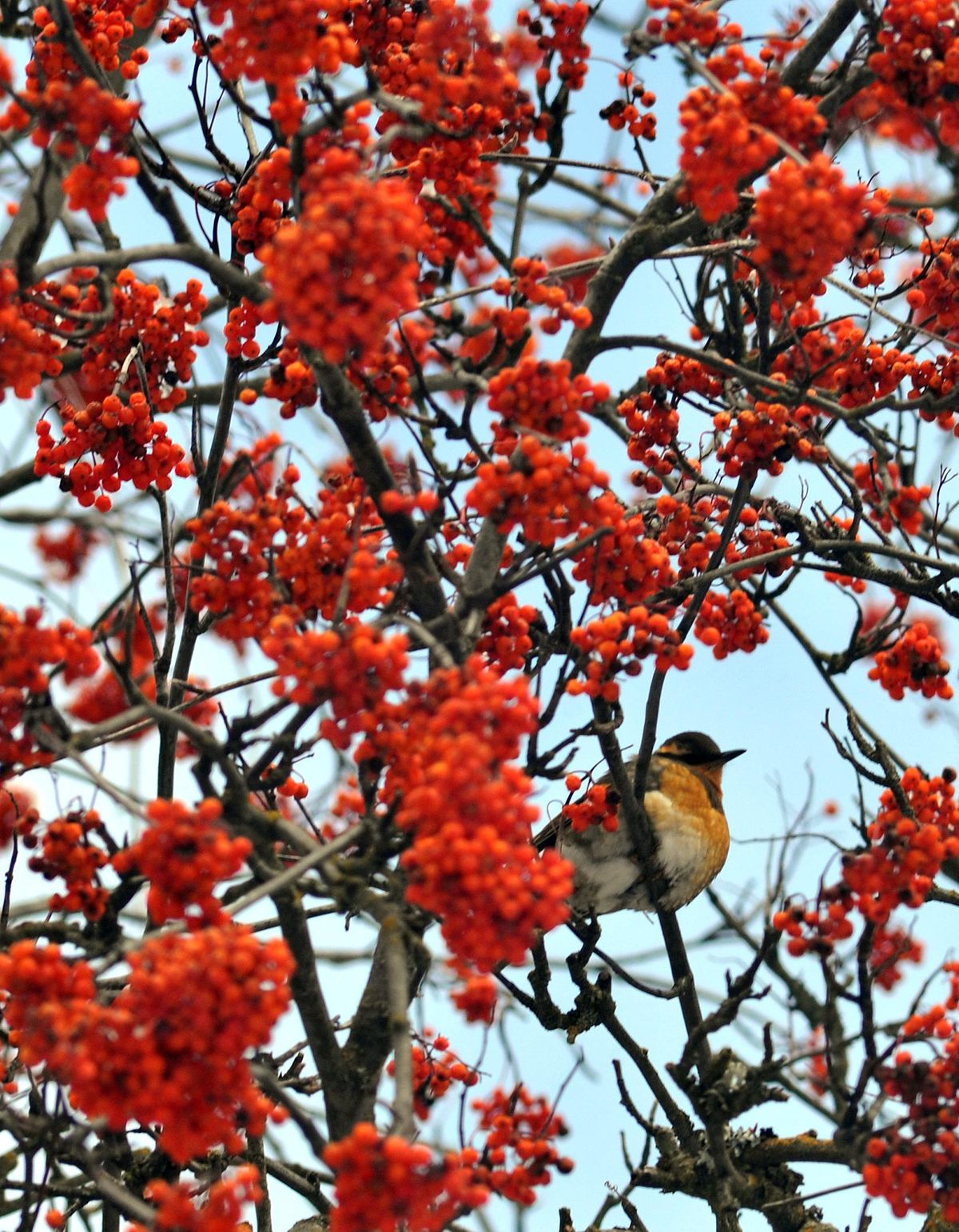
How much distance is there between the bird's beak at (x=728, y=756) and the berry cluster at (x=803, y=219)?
3797 mm

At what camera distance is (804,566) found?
496cm

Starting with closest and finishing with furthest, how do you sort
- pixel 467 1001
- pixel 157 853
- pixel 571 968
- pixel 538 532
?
pixel 157 853, pixel 467 1001, pixel 538 532, pixel 571 968

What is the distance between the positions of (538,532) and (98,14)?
2.27 metres

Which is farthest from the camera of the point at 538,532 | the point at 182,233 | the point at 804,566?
the point at 804,566

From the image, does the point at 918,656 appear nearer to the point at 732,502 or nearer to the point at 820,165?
the point at 732,502

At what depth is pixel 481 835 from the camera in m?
2.83

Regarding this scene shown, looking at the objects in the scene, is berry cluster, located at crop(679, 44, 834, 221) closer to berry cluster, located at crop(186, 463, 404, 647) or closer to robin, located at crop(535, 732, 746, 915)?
berry cluster, located at crop(186, 463, 404, 647)

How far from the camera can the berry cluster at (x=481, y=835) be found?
2.83 meters

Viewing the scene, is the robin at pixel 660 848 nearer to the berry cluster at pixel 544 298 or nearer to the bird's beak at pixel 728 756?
the bird's beak at pixel 728 756

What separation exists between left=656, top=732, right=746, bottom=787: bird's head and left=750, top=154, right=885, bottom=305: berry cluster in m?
3.74

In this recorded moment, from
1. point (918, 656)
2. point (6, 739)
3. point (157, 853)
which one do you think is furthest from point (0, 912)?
point (918, 656)

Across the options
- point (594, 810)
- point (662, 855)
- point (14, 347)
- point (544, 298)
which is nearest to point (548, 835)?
point (662, 855)

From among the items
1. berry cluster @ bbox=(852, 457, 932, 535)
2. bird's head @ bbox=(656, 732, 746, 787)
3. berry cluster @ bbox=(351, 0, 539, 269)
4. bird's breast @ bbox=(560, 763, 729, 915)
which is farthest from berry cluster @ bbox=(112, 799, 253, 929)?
bird's head @ bbox=(656, 732, 746, 787)

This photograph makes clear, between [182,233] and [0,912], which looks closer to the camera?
[182,233]
